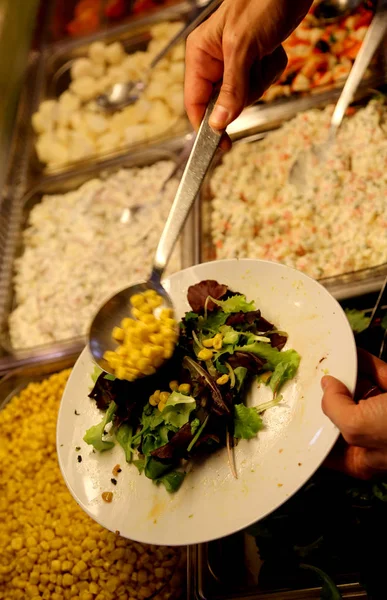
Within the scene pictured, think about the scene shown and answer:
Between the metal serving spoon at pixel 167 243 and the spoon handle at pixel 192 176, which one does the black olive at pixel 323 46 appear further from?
the spoon handle at pixel 192 176

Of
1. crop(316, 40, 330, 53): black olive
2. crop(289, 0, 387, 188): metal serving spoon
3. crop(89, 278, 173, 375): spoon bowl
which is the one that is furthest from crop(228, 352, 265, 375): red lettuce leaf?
crop(316, 40, 330, 53): black olive

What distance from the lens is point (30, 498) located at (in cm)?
223

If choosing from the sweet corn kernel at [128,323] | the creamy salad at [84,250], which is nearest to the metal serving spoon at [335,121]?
the creamy salad at [84,250]

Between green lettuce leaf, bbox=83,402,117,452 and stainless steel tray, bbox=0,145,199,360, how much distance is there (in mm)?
995

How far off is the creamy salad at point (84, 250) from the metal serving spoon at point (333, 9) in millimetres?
1373

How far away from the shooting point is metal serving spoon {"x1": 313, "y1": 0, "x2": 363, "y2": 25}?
3.17m

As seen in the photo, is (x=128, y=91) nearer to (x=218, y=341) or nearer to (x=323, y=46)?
(x=323, y=46)

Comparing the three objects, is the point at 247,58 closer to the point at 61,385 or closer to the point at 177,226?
the point at 177,226

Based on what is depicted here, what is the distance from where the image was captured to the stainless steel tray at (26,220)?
8.98ft

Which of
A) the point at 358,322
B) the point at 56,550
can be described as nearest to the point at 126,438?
the point at 56,550

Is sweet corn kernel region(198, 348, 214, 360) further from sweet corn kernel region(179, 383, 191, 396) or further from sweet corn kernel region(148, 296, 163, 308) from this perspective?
sweet corn kernel region(148, 296, 163, 308)

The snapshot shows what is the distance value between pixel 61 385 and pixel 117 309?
0.88 m

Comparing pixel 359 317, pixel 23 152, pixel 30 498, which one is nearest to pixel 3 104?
pixel 23 152

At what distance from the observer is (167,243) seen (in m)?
1.78
